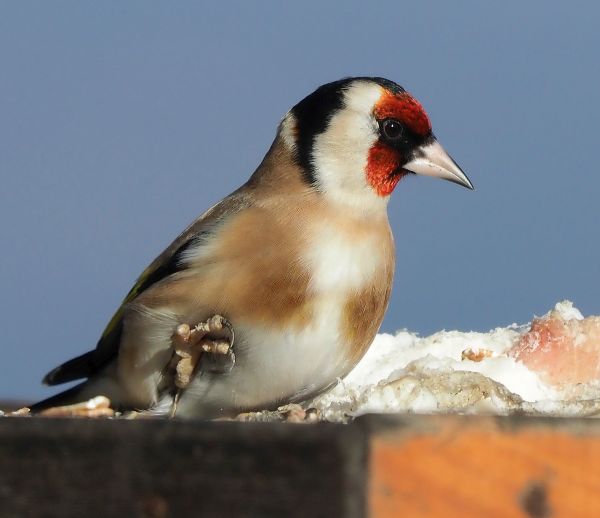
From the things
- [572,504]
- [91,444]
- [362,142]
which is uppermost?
[362,142]

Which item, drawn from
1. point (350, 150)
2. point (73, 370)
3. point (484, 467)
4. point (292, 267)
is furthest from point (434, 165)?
point (484, 467)

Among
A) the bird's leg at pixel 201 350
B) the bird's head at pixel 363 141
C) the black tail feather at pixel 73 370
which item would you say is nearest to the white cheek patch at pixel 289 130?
the bird's head at pixel 363 141

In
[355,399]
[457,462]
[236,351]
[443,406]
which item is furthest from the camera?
[236,351]

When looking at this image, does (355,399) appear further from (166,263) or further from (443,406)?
(166,263)

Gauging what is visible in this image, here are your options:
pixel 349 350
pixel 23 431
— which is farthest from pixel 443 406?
pixel 23 431

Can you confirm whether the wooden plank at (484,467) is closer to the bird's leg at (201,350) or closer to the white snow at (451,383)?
the white snow at (451,383)

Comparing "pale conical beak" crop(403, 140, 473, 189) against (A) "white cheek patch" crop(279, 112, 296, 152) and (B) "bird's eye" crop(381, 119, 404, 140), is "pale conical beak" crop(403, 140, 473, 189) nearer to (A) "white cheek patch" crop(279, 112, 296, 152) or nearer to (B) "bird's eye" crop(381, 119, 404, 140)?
(B) "bird's eye" crop(381, 119, 404, 140)
